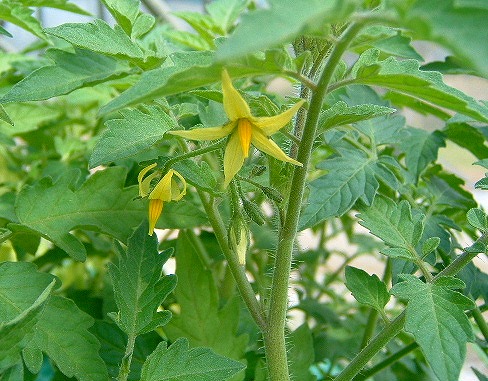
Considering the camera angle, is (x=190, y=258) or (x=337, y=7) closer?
(x=337, y=7)

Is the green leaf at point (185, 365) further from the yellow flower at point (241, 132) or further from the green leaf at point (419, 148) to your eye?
the green leaf at point (419, 148)

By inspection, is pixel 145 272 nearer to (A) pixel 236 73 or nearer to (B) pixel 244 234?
(B) pixel 244 234

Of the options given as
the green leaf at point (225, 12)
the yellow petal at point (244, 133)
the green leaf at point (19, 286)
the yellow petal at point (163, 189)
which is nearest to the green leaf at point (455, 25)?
the yellow petal at point (244, 133)

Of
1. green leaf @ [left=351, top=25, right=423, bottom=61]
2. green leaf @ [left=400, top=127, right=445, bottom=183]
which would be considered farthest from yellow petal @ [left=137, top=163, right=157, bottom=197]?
green leaf @ [left=400, top=127, right=445, bottom=183]

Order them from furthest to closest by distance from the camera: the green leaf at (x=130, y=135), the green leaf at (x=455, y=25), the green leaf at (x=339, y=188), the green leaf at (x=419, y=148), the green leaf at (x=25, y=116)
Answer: the green leaf at (x=25, y=116) < the green leaf at (x=419, y=148) < the green leaf at (x=339, y=188) < the green leaf at (x=130, y=135) < the green leaf at (x=455, y=25)

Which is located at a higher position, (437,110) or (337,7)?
(337,7)

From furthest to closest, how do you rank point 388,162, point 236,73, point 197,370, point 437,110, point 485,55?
point 437,110 < point 388,162 < point 197,370 < point 236,73 < point 485,55

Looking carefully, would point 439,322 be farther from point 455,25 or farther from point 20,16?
point 20,16

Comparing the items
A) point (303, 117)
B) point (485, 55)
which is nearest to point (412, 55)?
point (303, 117)
